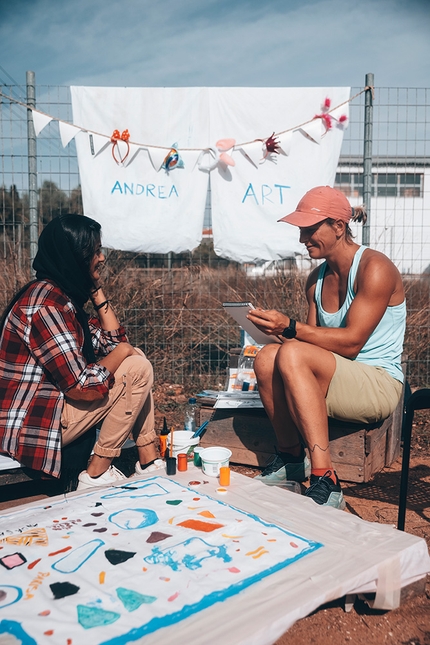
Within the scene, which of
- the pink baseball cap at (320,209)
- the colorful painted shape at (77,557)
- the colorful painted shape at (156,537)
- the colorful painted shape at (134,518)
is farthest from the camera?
the pink baseball cap at (320,209)

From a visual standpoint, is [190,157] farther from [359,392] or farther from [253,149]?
[359,392]

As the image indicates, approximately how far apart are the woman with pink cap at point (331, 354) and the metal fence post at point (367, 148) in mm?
1790

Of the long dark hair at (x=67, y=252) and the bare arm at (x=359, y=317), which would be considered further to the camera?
the bare arm at (x=359, y=317)

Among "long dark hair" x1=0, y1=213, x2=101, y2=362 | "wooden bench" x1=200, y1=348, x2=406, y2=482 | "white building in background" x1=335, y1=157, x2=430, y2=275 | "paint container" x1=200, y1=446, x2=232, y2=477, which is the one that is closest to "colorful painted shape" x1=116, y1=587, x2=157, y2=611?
"paint container" x1=200, y1=446, x2=232, y2=477

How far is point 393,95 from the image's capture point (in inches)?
182

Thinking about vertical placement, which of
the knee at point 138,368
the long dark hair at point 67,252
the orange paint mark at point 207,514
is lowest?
the orange paint mark at point 207,514

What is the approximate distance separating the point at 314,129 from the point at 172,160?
4.00ft

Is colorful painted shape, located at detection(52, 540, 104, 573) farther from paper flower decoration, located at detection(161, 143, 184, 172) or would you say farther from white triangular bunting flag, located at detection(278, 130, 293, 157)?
white triangular bunting flag, located at detection(278, 130, 293, 157)

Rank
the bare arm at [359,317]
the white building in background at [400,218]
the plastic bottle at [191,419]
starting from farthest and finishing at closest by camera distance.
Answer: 1. the white building in background at [400,218]
2. the plastic bottle at [191,419]
3. the bare arm at [359,317]

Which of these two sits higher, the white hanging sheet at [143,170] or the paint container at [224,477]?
the white hanging sheet at [143,170]

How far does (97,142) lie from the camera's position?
177 inches

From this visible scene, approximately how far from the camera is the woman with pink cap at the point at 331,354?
2.45 metres

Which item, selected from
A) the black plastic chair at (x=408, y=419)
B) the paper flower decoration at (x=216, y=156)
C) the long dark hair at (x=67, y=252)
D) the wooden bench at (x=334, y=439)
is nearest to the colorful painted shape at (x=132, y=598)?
the black plastic chair at (x=408, y=419)

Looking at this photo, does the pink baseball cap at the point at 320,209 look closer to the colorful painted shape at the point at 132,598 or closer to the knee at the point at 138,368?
the knee at the point at 138,368
